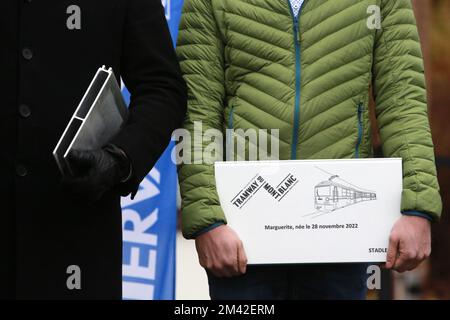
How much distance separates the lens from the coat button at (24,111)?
2541 mm

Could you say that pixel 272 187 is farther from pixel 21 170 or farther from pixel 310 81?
pixel 21 170

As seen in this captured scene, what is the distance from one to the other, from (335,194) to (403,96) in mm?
367

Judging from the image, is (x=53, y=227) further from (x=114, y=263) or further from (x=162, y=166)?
(x=162, y=166)

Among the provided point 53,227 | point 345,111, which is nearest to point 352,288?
point 345,111

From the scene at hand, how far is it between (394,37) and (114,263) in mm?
1037

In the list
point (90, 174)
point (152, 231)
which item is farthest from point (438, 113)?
point (90, 174)

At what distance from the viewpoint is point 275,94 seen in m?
2.96

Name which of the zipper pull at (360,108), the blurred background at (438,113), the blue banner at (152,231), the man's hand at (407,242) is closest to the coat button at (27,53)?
the zipper pull at (360,108)

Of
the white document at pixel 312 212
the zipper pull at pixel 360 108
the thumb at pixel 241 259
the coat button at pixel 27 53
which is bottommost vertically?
the thumb at pixel 241 259

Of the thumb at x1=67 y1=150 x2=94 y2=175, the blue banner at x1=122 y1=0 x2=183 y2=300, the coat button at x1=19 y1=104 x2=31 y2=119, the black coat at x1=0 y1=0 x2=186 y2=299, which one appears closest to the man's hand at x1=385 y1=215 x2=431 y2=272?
the black coat at x1=0 y1=0 x2=186 y2=299

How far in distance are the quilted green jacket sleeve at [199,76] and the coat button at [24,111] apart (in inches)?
22.6

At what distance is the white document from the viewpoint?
2.85m

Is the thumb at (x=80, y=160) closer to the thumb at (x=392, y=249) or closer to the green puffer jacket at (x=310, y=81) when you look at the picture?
the green puffer jacket at (x=310, y=81)
